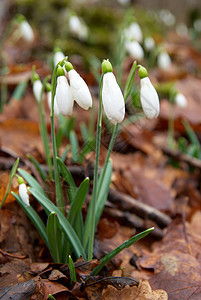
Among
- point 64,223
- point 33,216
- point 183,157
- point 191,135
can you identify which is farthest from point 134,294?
point 191,135

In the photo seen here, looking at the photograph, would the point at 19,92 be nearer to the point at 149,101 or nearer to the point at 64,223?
the point at 64,223

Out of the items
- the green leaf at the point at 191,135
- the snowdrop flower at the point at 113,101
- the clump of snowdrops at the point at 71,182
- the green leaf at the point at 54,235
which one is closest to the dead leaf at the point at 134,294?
the clump of snowdrops at the point at 71,182

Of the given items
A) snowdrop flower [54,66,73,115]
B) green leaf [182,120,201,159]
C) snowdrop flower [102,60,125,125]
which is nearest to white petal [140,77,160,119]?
snowdrop flower [102,60,125,125]

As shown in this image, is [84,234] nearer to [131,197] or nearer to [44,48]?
[131,197]

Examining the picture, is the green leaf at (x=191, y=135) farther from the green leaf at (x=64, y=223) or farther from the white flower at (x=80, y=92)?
the white flower at (x=80, y=92)

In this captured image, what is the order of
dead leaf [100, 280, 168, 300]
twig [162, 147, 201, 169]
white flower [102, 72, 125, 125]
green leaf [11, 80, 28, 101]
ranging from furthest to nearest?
green leaf [11, 80, 28, 101] → twig [162, 147, 201, 169] → dead leaf [100, 280, 168, 300] → white flower [102, 72, 125, 125]

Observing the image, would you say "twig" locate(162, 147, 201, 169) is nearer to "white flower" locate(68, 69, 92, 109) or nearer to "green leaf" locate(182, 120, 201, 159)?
"green leaf" locate(182, 120, 201, 159)
